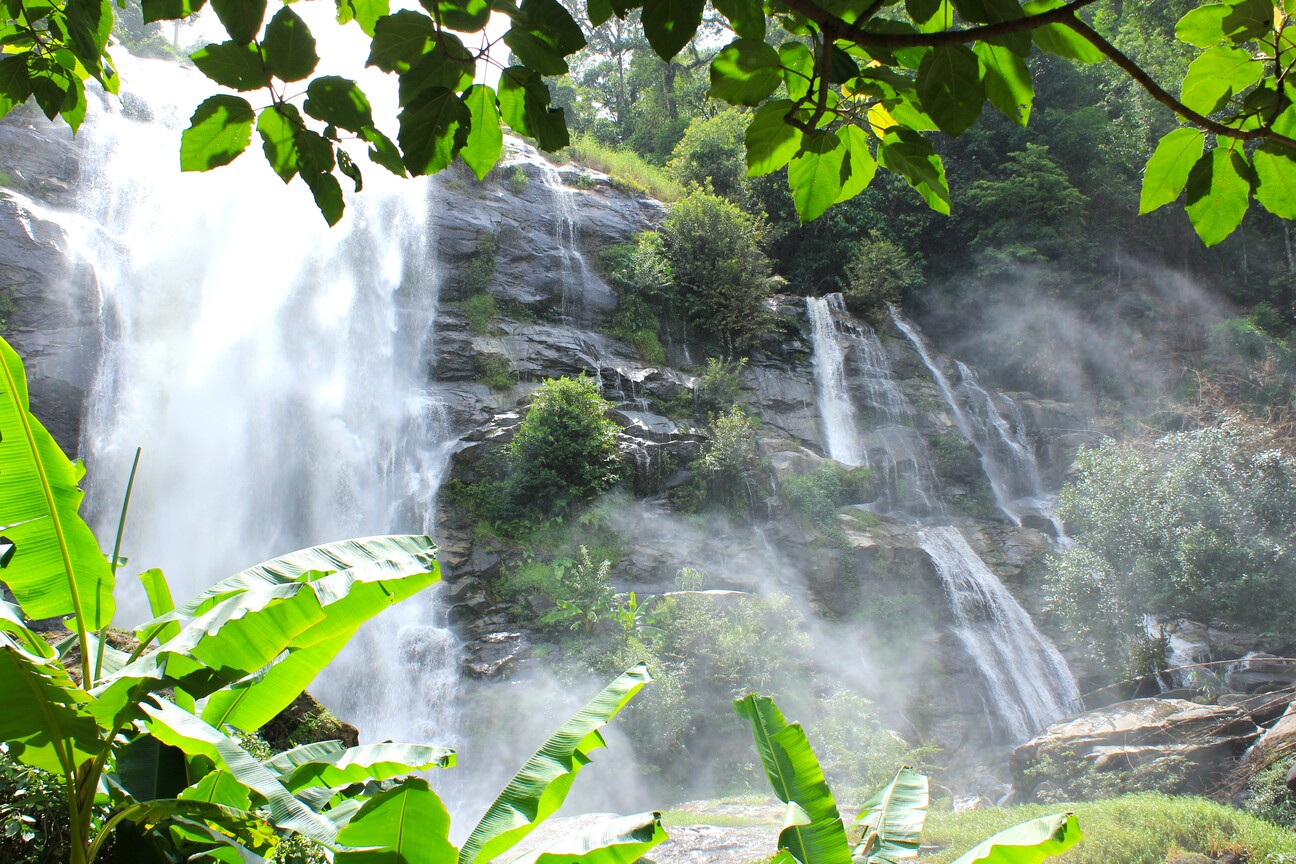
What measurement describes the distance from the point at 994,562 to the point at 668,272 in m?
9.69

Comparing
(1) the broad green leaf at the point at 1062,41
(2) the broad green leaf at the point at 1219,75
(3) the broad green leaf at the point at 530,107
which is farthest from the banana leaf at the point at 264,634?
(2) the broad green leaf at the point at 1219,75

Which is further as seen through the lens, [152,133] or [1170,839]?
[152,133]

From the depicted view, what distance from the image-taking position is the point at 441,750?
8.98ft

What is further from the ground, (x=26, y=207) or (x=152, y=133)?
(x=152, y=133)

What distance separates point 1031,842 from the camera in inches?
85.4

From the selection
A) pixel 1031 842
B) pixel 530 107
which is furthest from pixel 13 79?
pixel 1031 842

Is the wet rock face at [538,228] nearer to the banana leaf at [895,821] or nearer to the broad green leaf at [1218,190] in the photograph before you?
the banana leaf at [895,821]

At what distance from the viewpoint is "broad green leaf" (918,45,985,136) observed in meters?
1.03

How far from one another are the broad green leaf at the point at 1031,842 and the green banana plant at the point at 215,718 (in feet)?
3.26

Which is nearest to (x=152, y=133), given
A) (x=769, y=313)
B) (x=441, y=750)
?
(x=769, y=313)

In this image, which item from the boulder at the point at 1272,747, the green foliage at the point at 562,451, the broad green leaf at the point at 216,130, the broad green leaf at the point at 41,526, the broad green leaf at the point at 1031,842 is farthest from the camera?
the green foliage at the point at 562,451

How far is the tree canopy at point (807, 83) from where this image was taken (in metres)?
1.05

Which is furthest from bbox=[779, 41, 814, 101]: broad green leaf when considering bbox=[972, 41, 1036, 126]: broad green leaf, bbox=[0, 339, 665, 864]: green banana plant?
bbox=[0, 339, 665, 864]: green banana plant

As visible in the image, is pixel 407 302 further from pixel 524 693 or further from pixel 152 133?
pixel 524 693
